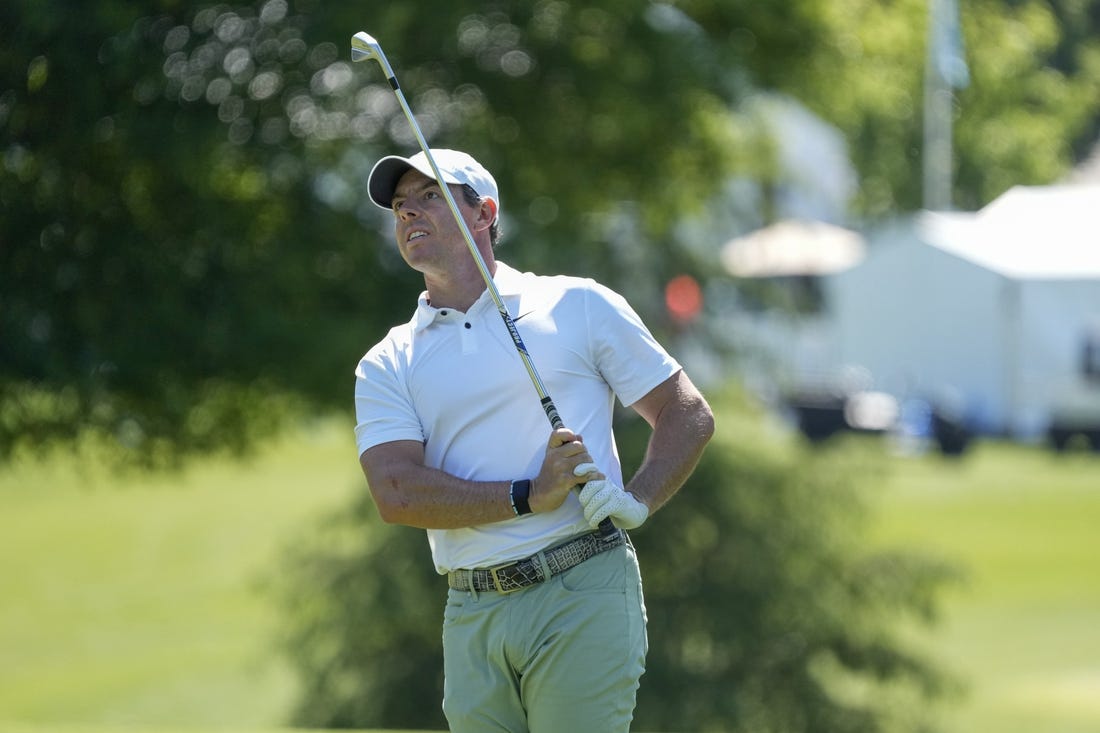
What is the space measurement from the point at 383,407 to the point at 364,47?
2.53 ft

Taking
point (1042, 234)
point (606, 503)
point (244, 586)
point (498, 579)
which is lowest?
point (244, 586)

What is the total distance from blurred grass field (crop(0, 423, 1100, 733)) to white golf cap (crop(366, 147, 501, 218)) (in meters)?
8.46

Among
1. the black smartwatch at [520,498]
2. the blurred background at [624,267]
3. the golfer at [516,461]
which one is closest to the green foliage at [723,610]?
the blurred background at [624,267]

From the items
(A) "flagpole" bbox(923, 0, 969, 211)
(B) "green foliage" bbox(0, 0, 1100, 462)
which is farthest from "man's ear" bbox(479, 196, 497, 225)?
(A) "flagpole" bbox(923, 0, 969, 211)

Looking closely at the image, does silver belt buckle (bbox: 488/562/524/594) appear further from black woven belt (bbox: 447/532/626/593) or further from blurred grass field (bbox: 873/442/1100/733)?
blurred grass field (bbox: 873/442/1100/733)

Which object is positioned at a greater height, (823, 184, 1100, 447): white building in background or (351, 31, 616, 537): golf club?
(351, 31, 616, 537): golf club

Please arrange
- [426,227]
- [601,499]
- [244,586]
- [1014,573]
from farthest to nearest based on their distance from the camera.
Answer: [244,586] < [1014,573] < [426,227] < [601,499]

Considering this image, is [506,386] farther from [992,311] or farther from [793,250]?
[793,250]

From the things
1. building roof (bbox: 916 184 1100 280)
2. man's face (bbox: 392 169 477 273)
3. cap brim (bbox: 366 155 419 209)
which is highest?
cap brim (bbox: 366 155 419 209)

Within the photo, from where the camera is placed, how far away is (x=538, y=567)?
3.37 m

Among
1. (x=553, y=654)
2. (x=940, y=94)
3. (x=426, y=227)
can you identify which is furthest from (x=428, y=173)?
(x=940, y=94)

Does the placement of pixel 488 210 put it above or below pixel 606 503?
above

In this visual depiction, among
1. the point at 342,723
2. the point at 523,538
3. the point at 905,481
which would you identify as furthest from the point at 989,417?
the point at 905,481

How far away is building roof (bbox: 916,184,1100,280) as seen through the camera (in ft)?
29.0
